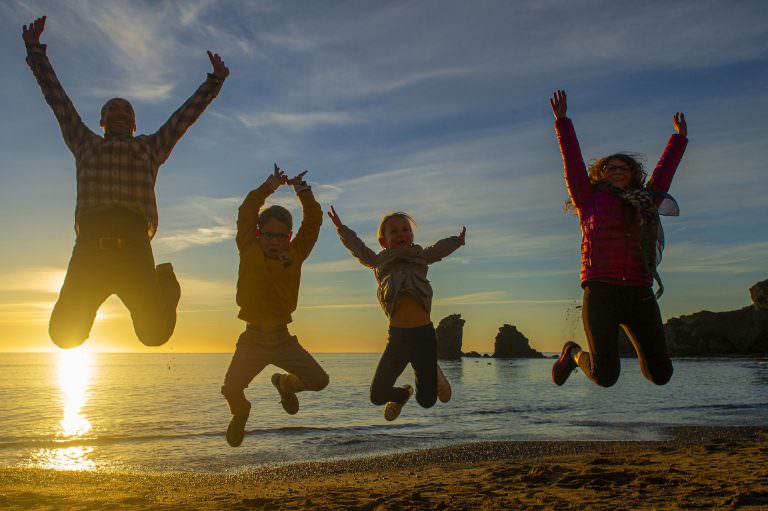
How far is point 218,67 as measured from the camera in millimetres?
7336

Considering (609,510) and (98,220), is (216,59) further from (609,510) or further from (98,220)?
(609,510)

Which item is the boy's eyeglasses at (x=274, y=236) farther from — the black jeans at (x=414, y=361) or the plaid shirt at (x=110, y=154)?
the black jeans at (x=414, y=361)

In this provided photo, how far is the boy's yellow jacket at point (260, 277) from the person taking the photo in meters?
7.26

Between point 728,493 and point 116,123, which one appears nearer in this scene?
point 116,123

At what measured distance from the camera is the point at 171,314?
6.06m

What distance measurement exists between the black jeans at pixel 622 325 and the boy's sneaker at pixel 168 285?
4403mm

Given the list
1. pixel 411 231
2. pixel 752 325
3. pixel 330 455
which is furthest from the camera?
pixel 752 325

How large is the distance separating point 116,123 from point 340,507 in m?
11.9

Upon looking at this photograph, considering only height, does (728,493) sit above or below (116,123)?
below

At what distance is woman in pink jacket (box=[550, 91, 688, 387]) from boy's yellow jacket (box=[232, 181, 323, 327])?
131 inches

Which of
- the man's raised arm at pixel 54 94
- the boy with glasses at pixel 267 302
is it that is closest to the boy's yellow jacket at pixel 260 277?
the boy with glasses at pixel 267 302

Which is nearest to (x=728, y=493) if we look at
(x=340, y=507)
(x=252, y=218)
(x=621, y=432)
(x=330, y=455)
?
(x=340, y=507)

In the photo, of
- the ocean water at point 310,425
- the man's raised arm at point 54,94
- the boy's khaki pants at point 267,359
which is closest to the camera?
the man's raised arm at point 54,94

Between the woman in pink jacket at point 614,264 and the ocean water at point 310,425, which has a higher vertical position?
the woman in pink jacket at point 614,264
